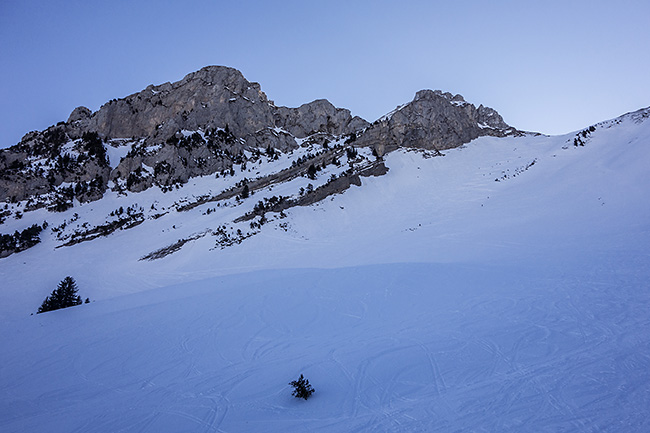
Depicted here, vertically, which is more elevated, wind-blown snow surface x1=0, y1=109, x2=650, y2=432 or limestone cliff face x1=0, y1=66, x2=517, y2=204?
limestone cliff face x1=0, y1=66, x2=517, y2=204

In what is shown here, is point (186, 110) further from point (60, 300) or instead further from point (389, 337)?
point (389, 337)

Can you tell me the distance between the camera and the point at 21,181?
53.3m

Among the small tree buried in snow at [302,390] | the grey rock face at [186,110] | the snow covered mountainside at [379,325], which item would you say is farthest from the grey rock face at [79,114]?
the small tree buried in snow at [302,390]

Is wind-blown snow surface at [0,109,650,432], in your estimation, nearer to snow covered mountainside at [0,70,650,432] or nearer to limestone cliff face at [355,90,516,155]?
snow covered mountainside at [0,70,650,432]

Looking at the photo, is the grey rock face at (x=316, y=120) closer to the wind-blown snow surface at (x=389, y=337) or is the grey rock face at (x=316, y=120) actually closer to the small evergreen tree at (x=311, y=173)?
the small evergreen tree at (x=311, y=173)

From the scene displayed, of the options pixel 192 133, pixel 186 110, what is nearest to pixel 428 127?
pixel 192 133

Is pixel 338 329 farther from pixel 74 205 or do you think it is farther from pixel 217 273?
pixel 74 205

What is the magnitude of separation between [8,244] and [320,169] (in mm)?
42757

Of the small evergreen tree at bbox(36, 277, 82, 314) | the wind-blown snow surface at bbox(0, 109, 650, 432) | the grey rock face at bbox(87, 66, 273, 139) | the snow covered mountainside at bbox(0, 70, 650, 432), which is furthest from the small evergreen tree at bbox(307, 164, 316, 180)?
the grey rock face at bbox(87, 66, 273, 139)

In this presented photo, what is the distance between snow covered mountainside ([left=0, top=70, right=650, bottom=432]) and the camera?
521 cm

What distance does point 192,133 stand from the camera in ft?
202

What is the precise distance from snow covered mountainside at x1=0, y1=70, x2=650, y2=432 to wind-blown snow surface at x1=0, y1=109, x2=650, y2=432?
0.17 ft

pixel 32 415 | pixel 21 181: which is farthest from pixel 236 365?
pixel 21 181

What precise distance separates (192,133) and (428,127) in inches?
1851
